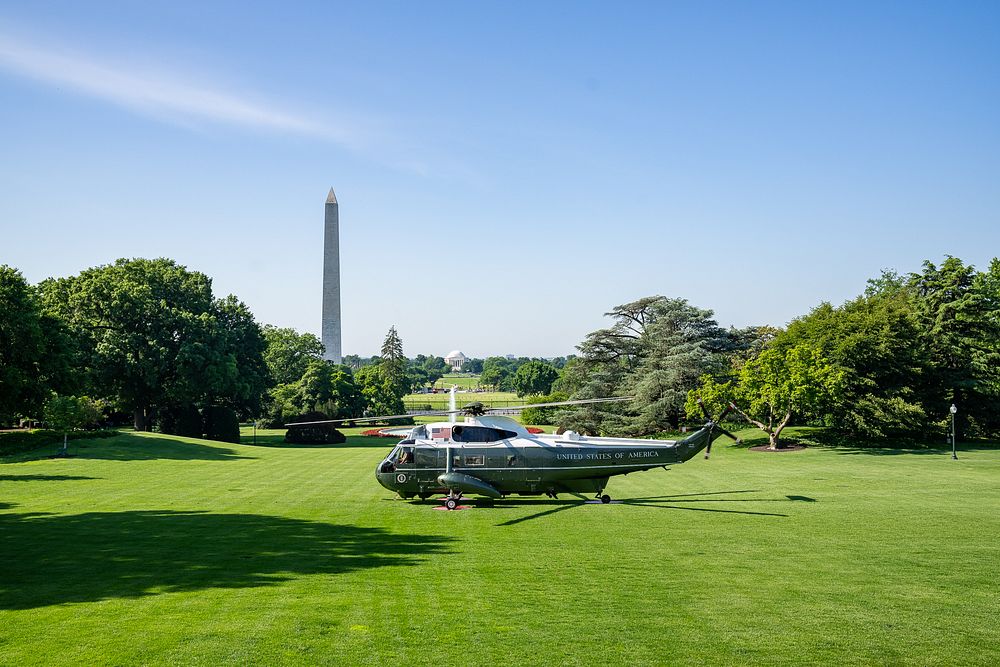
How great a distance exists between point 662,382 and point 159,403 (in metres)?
40.4

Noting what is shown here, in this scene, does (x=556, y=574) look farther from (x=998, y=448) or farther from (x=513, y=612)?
(x=998, y=448)

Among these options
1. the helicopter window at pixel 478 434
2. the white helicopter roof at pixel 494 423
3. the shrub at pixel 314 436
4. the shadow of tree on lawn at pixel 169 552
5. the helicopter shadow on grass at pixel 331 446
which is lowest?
the helicopter shadow on grass at pixel 331 446

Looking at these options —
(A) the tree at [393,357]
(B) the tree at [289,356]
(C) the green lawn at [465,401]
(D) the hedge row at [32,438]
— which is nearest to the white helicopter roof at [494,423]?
(D) the hedge row at [32,438]

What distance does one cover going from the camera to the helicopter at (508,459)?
22.3 m

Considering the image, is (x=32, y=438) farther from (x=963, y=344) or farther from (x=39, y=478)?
(x=963, y=344)

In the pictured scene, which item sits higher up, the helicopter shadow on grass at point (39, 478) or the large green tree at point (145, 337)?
the large green tree at point (145, 337)

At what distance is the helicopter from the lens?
22.3m

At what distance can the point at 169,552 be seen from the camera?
51.0 feet

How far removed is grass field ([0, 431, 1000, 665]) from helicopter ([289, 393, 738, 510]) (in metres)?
0.83

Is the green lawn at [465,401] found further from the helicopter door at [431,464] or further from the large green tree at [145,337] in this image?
the helicopter door at [431,464]

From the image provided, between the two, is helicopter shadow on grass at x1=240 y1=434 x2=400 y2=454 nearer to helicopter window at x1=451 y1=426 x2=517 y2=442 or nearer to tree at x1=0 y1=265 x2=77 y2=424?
tree at x1=0 y1=265 x2=77 y2=424

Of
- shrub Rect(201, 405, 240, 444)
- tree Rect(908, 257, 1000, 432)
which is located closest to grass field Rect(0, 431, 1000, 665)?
tree Rect(908, 257, 1000, 432)

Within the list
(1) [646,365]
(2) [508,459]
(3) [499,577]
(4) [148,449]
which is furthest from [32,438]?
(1) [646,365]

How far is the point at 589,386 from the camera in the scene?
6128 centimetres
